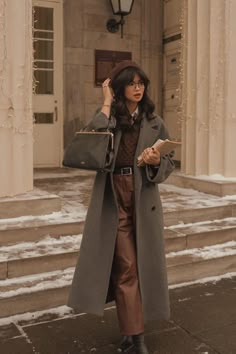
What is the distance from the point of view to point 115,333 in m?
3.47

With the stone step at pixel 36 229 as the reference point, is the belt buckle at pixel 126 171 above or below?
above

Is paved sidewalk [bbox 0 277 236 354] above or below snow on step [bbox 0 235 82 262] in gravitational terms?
below

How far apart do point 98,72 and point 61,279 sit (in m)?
5.86

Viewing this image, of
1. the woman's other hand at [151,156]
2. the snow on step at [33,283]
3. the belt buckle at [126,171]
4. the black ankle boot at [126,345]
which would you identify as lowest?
the black ankle boot at [126,345]

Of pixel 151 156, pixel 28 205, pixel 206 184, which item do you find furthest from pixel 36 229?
pixel 206 184

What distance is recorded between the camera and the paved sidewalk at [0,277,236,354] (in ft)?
10.6

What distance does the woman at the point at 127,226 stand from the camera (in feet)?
9.86

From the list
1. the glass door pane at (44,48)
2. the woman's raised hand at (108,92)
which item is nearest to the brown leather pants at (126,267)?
the woman's raised hand at (108,92)

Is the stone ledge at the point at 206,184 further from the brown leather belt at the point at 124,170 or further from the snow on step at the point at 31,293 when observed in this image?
the brown leather belt at the point at 124,170

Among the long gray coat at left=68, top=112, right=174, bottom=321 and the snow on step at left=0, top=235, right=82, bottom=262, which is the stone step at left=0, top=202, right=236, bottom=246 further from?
the long gray coat at left=68, top=112, right=174, bottom=321

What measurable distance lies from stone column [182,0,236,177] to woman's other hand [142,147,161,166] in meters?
3.89

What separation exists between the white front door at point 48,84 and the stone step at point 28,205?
12.9ft

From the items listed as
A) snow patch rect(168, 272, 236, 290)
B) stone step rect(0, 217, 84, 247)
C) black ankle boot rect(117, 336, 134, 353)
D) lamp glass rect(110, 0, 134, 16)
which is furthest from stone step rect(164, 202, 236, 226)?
lamp glass rect(110, 0, 134, 16)

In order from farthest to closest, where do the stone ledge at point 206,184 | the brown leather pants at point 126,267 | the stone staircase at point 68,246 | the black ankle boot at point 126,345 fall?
1. the stone ledge at point 206,184
2. the stone staircase at point 68,246
3. the black ankle boot at point 126,345
4. the brown leather pants at point 126,267
